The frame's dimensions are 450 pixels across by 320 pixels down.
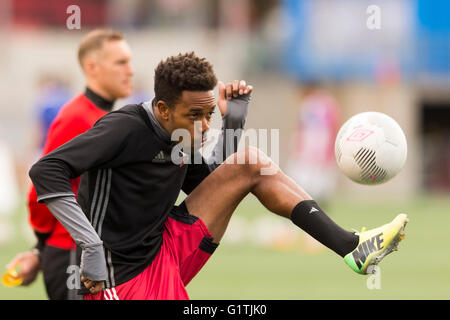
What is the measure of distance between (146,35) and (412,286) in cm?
1822

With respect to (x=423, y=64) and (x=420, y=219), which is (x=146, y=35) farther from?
(x=420, y=219)

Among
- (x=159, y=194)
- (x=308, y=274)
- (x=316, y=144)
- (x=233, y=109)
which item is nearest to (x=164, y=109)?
(x=159, y=194)

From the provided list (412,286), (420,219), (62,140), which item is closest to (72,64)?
(420,219)

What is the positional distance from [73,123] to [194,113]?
110 cm

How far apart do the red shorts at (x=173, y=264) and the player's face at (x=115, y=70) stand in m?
1.14

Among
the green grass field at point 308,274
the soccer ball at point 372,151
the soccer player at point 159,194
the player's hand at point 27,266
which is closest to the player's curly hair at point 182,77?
the soccer player at point 159,194

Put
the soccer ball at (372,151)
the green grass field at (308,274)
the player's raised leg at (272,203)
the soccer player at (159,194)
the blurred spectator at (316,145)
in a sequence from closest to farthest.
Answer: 1. the soccer player at (159,194)
2. the player's raised leg at (272,203)
3. the soccer ball at (372,151)
4. the green grass field at (308,274)
5. the blurred spectator at (316,145)

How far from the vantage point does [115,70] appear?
Result: 591 centimetres

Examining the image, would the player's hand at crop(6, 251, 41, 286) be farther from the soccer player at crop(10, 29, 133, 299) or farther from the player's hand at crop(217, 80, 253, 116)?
the player's hand at crop(217, 80, 253, 116)

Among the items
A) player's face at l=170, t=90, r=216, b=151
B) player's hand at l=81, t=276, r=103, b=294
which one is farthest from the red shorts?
player's face at l=170, t=90, r=216, b=151

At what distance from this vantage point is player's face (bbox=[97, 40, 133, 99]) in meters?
5.83

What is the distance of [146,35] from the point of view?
82.1 feet

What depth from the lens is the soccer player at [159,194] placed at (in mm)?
4348

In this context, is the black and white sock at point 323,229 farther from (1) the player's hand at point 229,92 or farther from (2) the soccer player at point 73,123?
(2) the soccer player at point 73,123
